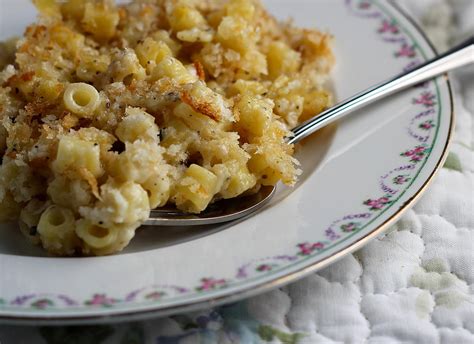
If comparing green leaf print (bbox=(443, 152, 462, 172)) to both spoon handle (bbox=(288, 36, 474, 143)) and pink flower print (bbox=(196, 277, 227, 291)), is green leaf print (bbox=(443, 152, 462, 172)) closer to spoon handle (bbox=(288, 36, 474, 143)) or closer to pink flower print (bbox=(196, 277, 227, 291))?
spoon handle (bbox=(288, 36, 474, 143))

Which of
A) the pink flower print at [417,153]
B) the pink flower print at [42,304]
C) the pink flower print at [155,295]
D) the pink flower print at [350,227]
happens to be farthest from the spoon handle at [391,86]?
the pink flower print at [42,304]

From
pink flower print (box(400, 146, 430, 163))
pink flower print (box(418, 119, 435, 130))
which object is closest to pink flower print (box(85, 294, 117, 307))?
pink flower print (box(400, 146, 430, 163))

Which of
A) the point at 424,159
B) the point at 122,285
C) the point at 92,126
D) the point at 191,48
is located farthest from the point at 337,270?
the point at 191,48

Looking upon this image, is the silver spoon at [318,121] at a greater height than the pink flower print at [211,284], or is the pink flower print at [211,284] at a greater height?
the silver spoon at [318,121]

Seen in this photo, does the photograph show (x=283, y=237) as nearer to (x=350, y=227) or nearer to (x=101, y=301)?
(x=350, y=227)

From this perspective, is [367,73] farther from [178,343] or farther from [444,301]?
[178,343]

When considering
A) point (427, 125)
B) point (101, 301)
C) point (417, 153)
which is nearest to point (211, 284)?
point (101, 301)

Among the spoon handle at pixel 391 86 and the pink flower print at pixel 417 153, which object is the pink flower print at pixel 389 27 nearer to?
the spoon handle at pixel 391 86
